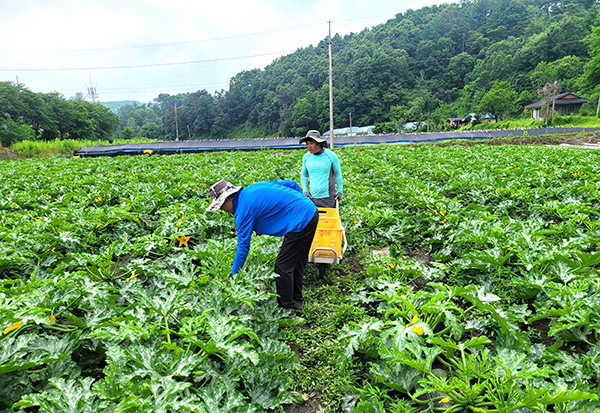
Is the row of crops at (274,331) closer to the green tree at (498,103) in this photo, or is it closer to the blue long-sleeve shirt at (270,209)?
the blue long-sleeve shirt at (270,209)

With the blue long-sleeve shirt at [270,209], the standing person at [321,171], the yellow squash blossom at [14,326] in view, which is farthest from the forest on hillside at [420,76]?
the yellow squash blossom at [14,326]

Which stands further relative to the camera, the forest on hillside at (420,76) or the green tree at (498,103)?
the forest on hillside at (420,76)

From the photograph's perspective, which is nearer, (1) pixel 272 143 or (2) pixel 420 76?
(1) pixel 272 143

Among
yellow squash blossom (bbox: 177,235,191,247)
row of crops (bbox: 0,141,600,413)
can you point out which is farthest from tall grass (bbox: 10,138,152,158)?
yellow squash blossom (bbox: 177,235,191,247)

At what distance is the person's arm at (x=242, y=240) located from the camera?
335 centimetres

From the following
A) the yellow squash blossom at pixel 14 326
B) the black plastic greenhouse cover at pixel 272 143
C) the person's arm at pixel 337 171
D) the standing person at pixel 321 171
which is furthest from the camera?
the black plastic greenhouse cover at pixel 272 143

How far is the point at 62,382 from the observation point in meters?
2.28

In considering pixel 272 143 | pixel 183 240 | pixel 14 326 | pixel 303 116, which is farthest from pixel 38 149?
pixel 303 116

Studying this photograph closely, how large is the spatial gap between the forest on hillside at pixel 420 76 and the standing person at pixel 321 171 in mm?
54453

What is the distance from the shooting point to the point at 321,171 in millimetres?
5500

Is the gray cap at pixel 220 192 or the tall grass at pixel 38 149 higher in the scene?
the tall grass at pixel 38 149

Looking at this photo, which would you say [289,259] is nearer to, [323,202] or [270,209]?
[270,209]

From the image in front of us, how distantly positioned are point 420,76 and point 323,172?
275 feet

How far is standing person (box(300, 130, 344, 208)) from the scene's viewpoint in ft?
17.7
